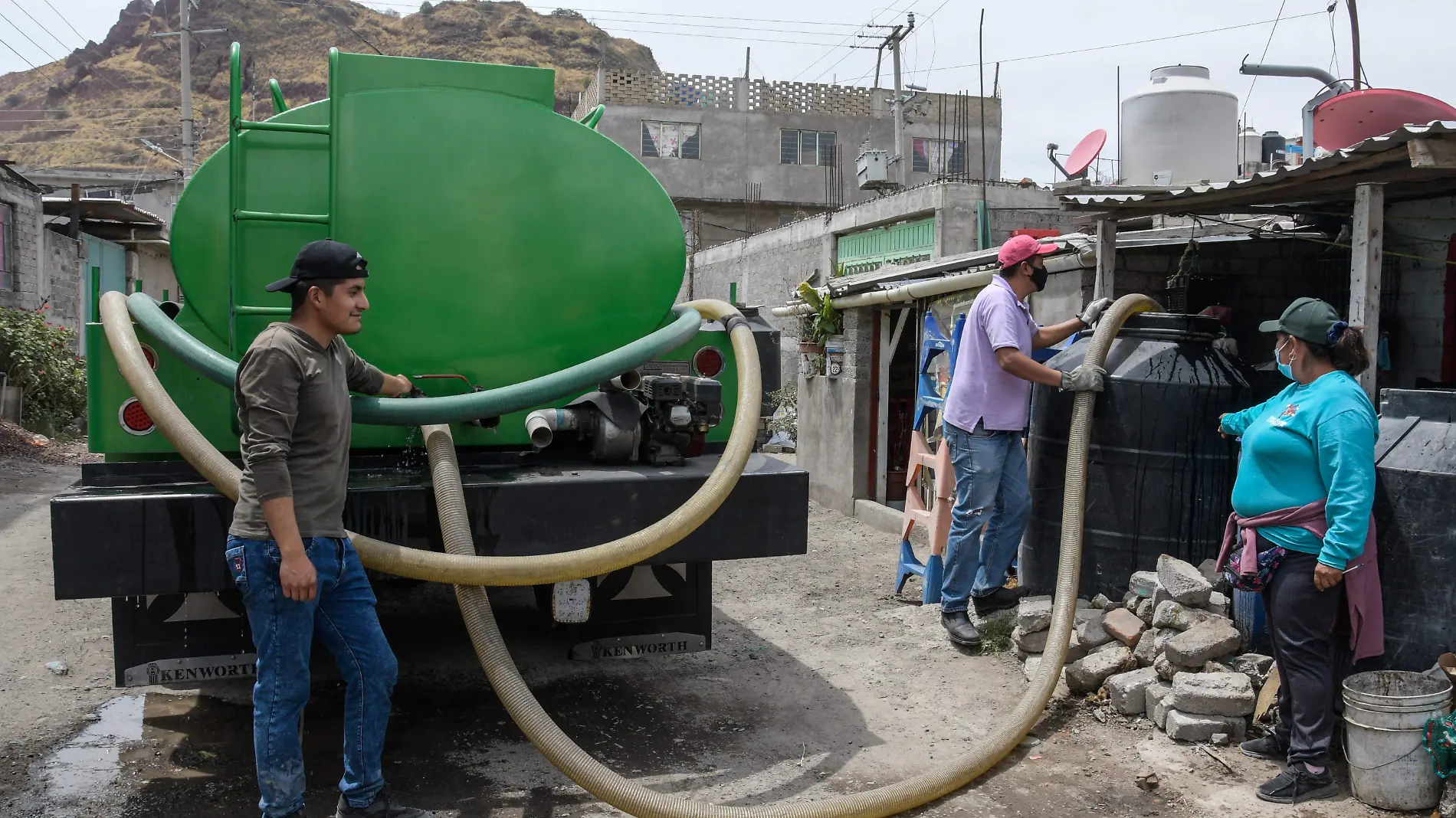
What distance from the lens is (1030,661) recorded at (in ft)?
16.0

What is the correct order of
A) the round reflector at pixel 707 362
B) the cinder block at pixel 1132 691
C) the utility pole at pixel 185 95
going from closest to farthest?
the cinder block at pixel 1132 691, the round reflector at pixel 707 362, the utility pole at pixel 185 95

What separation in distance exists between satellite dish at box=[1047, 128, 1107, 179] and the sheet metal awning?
254 mm

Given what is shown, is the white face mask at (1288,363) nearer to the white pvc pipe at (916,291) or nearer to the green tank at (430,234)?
the green tank at (430,234)

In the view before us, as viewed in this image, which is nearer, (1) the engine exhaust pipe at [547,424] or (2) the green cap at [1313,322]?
(2) the green cap at [1313,322]

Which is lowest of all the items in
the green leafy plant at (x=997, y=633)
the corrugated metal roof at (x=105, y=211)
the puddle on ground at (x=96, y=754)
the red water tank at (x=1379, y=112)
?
the puddle on ground at (x=96, y=754)

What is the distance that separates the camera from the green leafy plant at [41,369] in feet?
44.0

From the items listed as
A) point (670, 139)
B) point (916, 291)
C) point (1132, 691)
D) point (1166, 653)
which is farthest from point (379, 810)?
point (670, 139)

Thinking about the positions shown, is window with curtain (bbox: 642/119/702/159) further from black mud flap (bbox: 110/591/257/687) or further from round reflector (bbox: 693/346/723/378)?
black mud flap (bbox: 110/591/257/687)

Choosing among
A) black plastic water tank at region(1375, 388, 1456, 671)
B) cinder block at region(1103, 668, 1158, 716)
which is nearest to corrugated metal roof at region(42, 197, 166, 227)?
cinder block at region(1103, 668, 1158, 716)

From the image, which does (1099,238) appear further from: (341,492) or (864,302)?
(341,492)

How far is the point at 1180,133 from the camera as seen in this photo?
682 centimetres

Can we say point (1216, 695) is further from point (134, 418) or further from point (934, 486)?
point (134, 418)

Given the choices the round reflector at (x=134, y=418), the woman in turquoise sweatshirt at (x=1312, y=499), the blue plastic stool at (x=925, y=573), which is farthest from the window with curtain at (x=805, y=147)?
the round reflector at (x=134, y=418)

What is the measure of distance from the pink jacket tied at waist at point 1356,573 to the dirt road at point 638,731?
0.58 m
